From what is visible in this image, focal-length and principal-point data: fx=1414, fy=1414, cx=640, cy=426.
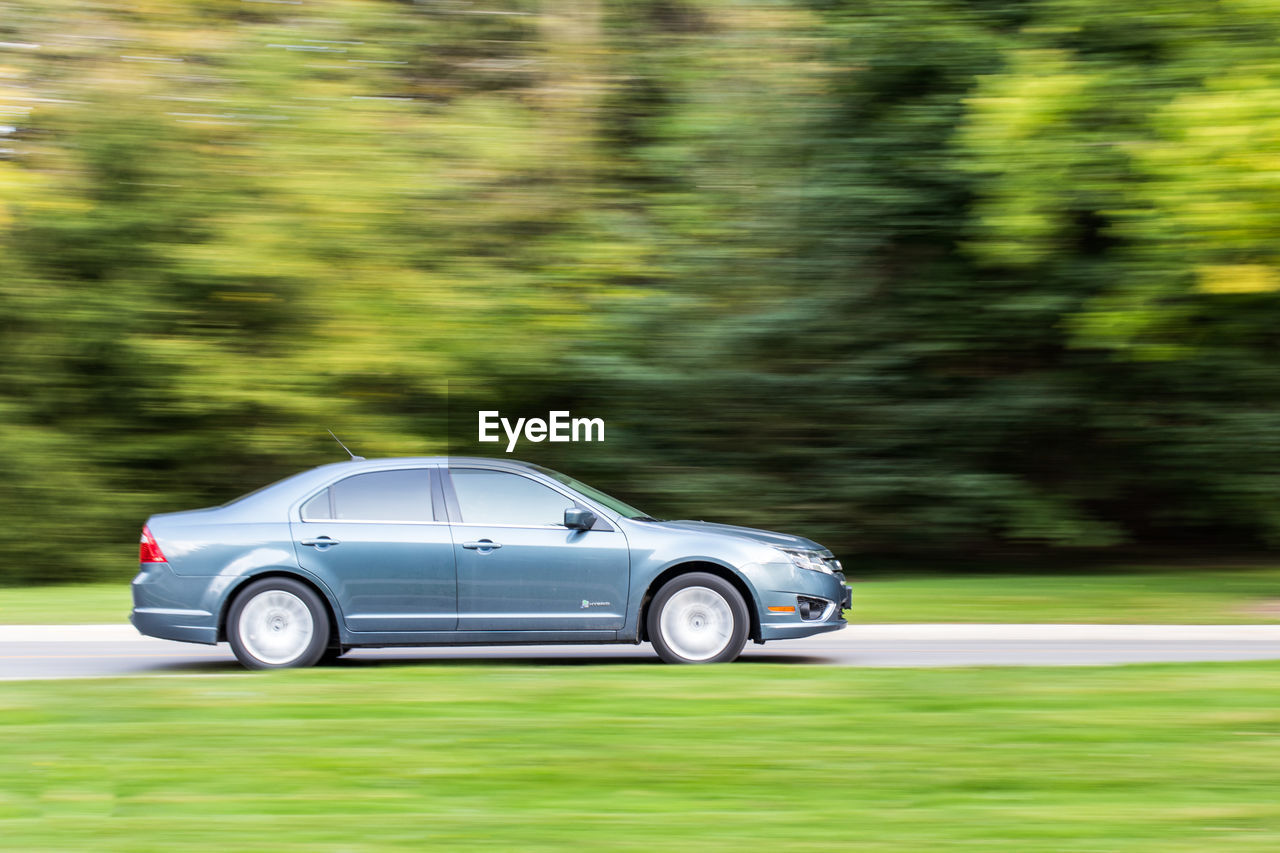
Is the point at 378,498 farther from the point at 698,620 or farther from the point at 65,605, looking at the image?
the point at 65,605

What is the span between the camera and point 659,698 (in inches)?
314

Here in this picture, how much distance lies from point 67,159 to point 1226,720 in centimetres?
1537

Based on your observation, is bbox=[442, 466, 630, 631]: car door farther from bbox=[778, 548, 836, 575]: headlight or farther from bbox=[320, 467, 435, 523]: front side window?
bbox=[778, 548, 836, 575]: headlight

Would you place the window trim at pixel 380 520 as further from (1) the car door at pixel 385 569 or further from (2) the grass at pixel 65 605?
(2) the grass at pixel 65 605

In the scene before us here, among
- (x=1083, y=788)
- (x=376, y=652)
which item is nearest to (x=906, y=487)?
(x=376, y=652)

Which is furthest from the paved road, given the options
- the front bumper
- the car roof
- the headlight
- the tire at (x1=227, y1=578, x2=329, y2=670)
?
the car roof

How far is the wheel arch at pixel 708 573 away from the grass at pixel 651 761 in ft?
2.05

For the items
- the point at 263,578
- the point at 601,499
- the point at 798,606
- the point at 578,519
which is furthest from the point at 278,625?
the point at 798,606

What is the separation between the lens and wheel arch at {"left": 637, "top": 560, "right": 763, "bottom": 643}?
31.2 feet

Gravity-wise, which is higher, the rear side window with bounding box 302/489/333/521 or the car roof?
the car roof

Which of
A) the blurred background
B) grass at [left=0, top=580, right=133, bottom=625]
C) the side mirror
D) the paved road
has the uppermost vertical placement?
the blurred background

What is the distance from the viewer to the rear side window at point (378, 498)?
967 centimetres

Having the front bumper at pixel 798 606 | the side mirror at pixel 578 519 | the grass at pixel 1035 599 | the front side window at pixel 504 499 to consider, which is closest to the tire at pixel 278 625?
the front side window at pixel 504 499

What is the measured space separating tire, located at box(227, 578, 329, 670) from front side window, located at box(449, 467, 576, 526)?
119 cm
